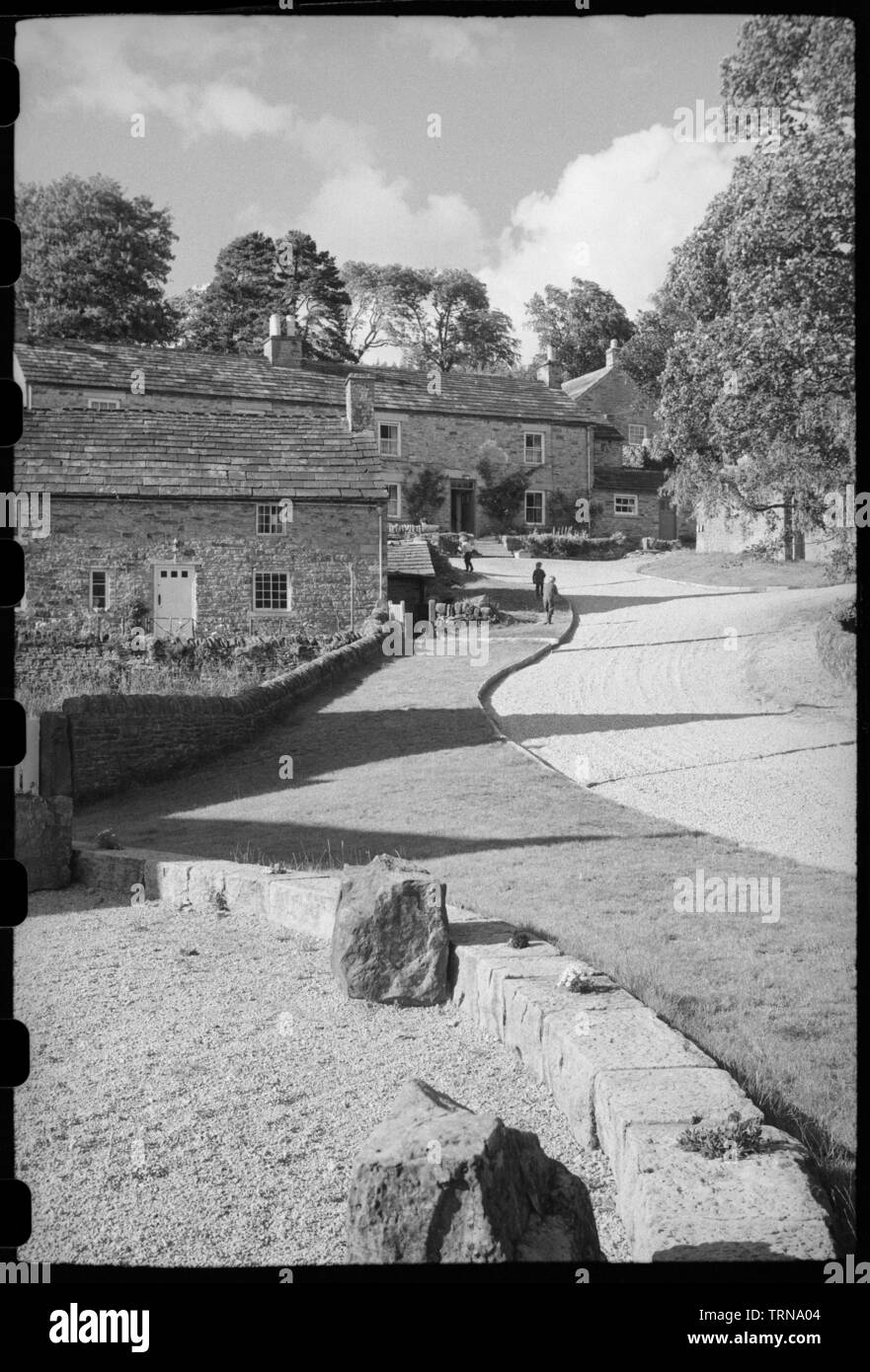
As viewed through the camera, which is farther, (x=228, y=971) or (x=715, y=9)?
(x=228, y=971)

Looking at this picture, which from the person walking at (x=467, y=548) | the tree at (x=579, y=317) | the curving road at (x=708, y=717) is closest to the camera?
the tree at (x=579, y=317)

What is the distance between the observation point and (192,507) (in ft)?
68.1

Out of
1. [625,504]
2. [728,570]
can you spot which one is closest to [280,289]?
[728,570]

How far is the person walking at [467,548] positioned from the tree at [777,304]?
12381mm

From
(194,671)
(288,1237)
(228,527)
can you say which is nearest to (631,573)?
(228,527)

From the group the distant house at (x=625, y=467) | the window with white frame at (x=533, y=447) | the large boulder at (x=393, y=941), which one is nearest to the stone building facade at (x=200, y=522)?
the distant house at (x=625, y=467)

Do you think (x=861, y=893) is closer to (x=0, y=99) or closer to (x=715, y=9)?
(x=715, y=9)

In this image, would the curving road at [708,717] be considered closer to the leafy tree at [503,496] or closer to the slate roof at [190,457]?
the leafy tree at [503,496]

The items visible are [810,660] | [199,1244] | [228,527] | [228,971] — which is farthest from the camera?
[228,527]

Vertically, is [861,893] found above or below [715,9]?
below

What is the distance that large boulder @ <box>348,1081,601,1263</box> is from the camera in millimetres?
2346

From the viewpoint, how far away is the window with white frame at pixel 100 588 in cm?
2025

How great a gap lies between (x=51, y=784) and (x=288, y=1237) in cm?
580

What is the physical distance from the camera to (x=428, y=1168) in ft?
7.77
